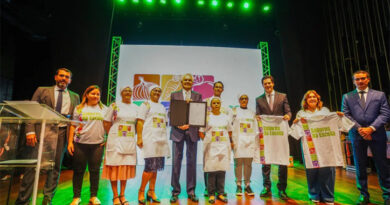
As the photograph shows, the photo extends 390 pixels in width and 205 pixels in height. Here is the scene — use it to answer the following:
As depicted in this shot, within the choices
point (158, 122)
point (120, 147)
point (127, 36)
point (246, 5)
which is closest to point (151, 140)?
point (158, 122)

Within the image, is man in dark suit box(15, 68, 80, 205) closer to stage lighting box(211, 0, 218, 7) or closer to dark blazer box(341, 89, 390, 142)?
dark blazer box(341, 89, 390, 142)

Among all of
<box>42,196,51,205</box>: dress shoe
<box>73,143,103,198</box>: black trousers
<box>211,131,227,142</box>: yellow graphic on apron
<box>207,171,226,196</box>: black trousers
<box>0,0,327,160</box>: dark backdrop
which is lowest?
<box>42,196,51,205</box>: dress shoe

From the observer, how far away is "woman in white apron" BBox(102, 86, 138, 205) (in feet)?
8.26

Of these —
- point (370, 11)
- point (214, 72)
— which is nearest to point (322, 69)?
point (370, 11)

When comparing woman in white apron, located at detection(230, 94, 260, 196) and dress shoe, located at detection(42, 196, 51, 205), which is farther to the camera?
woman in white apron, located at detection(230, 94, 260, 196)

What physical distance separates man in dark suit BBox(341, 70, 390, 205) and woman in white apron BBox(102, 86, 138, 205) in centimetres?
284

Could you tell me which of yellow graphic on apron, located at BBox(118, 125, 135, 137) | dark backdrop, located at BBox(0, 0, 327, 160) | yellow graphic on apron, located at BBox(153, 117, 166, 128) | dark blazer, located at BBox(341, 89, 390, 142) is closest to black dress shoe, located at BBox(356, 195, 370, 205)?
dark blazer, located at BBox(341, 89, 390, 142)

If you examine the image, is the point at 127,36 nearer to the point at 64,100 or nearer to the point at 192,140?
the point at 64,100

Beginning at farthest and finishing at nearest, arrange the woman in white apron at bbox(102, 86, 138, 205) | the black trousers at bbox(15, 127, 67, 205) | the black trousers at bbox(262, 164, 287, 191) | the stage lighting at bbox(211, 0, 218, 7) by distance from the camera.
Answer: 1. the stage lighting at bbox(211, 0, 218, 7)
2. the black trousers at bbox(262, 164, 287, 191)
3. the woman in white apron at bbox(102, 86, 138, 205)
4. the black trousers at bbox(15, 127, 67, 205)

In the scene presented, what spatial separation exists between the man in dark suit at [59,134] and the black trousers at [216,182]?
1.84m

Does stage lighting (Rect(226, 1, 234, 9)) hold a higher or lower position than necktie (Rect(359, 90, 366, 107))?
higher

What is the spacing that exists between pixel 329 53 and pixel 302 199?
5712 millimetres

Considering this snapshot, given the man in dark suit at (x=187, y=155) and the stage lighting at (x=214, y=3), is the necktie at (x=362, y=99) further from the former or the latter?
the stage lighting at (x=214, y=3)

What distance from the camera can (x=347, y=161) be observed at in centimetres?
609
